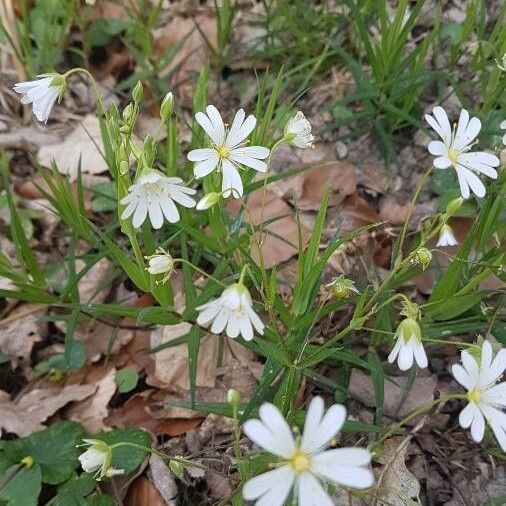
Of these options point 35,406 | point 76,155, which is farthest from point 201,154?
point 76,155

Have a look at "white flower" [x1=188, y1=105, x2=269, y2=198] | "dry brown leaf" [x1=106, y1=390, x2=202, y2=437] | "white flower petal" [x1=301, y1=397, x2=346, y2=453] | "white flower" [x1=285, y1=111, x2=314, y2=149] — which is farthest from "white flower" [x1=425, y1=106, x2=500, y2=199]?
"dry brown leaf" [x1=106, y1=390, x2=202, y2=437]

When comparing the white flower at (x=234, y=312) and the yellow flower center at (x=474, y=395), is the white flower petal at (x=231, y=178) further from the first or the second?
the yellow flower center at (x=474, y=395)

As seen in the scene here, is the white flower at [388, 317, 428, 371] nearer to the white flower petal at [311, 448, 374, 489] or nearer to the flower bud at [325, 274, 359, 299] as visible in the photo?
the flower bud at [325, 274, 359, 299]

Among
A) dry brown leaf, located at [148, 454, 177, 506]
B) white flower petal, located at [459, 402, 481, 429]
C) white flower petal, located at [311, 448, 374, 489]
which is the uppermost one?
white flower petal, located at [311, 448, 374, 489]

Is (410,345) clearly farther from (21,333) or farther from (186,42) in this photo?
(186,42)

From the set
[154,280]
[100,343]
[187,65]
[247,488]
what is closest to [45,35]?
[187,65]

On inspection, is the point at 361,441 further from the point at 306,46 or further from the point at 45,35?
the point at 45,35

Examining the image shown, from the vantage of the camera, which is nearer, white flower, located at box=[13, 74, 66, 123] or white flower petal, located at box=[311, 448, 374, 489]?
white flower petal, located at box=[311, 448, 374, 489]
